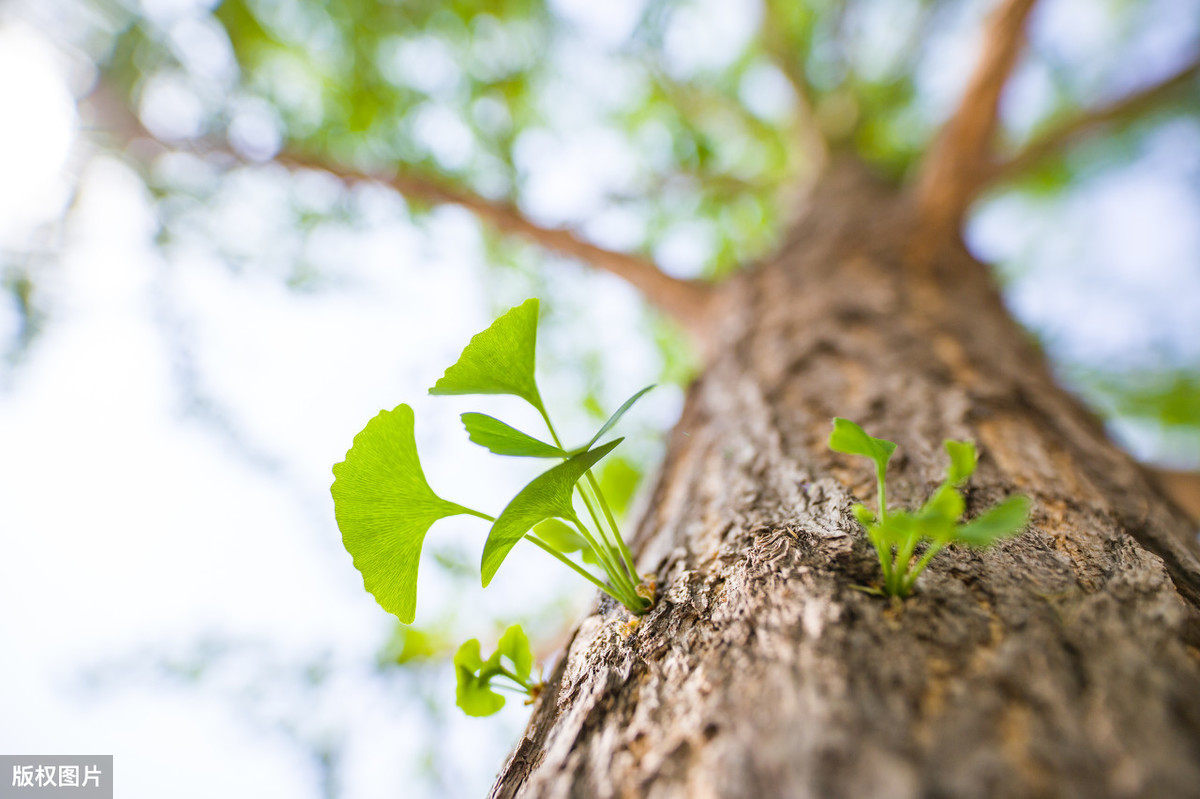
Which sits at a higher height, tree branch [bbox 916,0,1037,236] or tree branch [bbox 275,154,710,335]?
tree branch [bbox 275,154,710,335]

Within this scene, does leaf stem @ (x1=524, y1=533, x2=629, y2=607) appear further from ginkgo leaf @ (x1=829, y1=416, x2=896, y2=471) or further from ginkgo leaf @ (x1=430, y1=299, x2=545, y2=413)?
ginkgo leaf @ (x1=829, y1=416, x2=896, y2=471)

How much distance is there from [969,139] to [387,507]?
7.35 feet

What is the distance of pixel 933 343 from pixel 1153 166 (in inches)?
136

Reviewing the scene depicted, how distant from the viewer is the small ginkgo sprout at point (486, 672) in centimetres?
63

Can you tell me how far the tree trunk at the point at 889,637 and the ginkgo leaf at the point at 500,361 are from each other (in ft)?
1.01

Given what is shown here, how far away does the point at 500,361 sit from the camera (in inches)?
23.3

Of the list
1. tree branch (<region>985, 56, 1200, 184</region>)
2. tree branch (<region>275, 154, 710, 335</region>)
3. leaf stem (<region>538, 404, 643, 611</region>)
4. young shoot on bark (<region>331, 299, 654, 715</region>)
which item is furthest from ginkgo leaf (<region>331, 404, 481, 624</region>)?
tree branch (<region>985, 56, 1200, 184</region>)

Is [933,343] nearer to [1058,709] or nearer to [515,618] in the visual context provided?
[1058,709]

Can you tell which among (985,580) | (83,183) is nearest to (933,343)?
(985,580)

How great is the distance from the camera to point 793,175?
160 inches

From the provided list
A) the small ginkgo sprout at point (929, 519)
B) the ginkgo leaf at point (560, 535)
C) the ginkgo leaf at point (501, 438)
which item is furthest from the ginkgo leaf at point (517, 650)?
the small ginkgo sprout at point (929, 519)

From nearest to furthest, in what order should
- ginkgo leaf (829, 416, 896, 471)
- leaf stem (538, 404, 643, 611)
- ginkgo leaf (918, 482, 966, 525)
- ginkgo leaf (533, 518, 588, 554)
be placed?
1. ginkgo leaf (918, 482, 966, 525)
2. ginkgo leaf (829, 416, 896, 471)
3. leaf stem (538, 404, 643, 611)
4. ginkgo leaf (533, 518, 588, 554)

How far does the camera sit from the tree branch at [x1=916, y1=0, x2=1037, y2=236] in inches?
72.9

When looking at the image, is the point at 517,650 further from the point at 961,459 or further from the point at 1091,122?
the point at 1091,122
